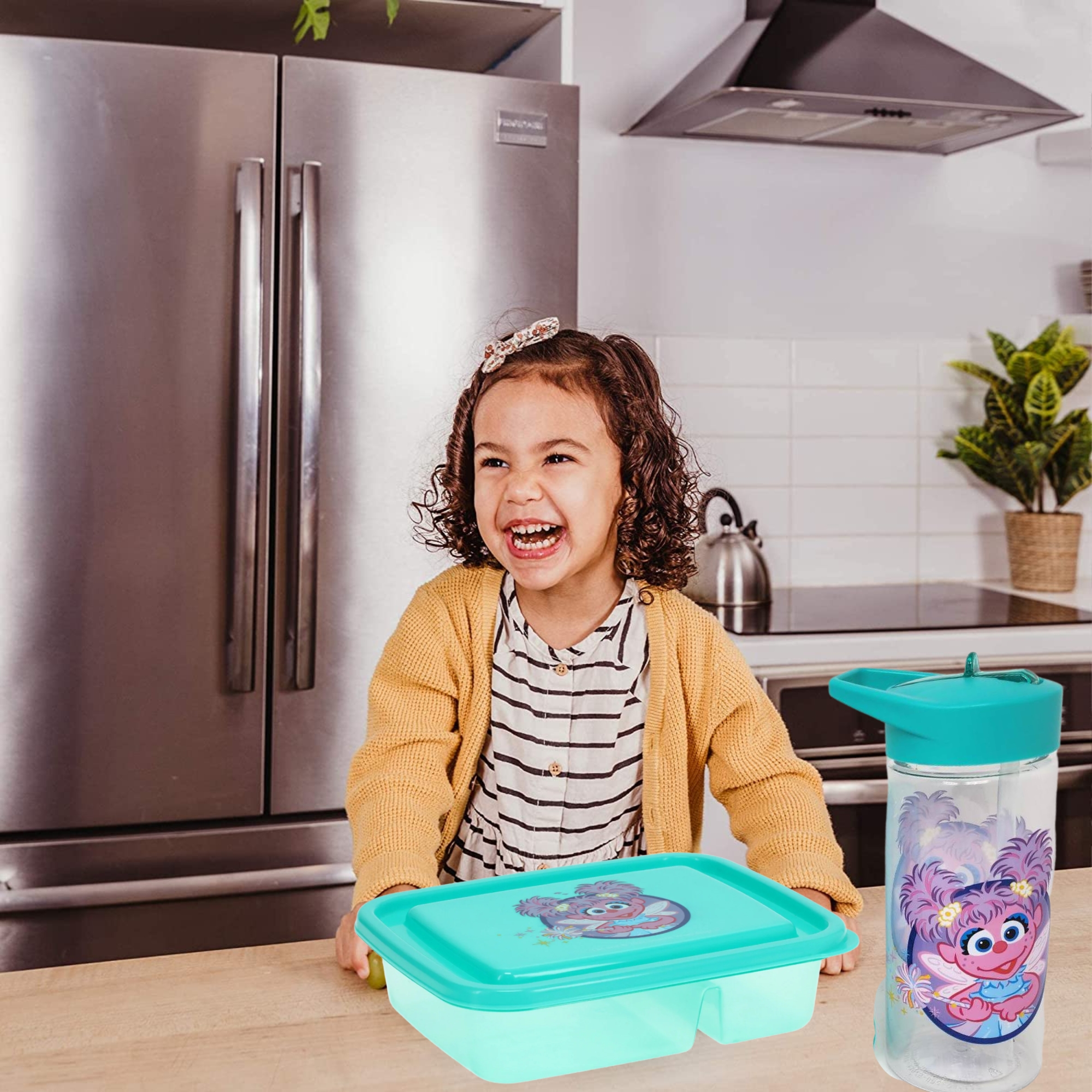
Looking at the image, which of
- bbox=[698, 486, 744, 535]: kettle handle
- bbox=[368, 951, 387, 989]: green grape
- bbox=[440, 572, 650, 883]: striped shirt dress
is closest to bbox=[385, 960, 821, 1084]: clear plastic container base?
bbox=[368, 951, 387, 989]: green grape

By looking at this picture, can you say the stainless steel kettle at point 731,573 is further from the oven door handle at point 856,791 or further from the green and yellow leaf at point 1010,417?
the green and yellow leaf at point 1010,417

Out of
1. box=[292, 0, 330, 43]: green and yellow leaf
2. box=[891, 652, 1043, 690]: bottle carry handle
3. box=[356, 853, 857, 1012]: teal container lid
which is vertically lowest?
box=[356, 853, 857, 1012]: teal container lid

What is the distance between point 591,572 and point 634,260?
1.52 metres

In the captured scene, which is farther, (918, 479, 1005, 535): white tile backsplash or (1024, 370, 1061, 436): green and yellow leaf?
(918, 479, 1005, 535): white tile backsplash

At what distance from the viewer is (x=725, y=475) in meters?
2.80

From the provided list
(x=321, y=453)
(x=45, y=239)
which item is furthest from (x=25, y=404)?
(x=321, y=453)

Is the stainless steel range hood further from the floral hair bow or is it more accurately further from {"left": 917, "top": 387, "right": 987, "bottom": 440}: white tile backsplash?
the floral hair bow

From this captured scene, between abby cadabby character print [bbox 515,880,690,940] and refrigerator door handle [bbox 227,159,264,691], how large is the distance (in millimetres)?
1252

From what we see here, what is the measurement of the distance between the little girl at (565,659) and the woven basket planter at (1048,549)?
1675 mm

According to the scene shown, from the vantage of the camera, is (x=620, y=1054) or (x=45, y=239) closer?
(x=620, y=1054)

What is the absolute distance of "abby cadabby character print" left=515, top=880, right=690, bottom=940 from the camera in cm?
70

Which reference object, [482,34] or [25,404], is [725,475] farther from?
[25,404]

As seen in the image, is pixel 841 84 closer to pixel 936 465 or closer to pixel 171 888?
pixel 936 465

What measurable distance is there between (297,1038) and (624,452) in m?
0.68
